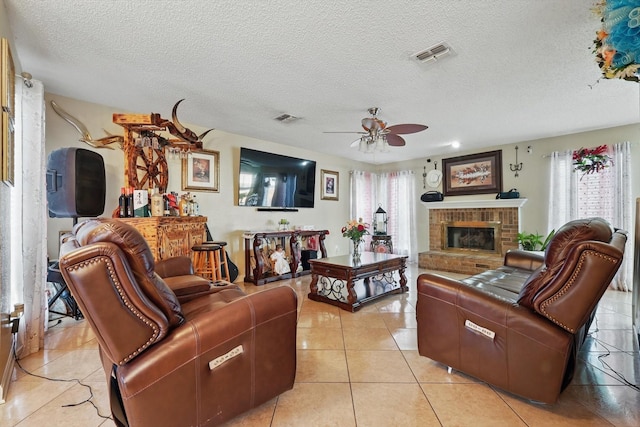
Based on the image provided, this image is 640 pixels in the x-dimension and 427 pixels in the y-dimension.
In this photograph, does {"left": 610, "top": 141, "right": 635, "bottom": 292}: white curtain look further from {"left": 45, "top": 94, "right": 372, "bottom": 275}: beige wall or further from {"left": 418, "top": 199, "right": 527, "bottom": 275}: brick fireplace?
{"left": 45, "top": 94, "right": 372, "bottom": 275}: beige wall

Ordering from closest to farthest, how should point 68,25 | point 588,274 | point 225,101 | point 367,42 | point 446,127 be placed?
point 588,274 → point 68,25 → point 367,42 → point 225,101 → point 446,127

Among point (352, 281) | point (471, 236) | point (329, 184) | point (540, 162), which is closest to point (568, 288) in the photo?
point (352, 281)

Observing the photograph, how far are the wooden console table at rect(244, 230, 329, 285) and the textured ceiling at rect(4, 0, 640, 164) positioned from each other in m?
1.80

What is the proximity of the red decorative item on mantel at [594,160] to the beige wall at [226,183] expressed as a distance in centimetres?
379

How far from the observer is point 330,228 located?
604cm

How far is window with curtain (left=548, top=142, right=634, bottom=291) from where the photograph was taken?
3.86 meters

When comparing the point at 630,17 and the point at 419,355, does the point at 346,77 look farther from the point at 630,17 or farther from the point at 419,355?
the point at 419,355

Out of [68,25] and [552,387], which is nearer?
[552,387]

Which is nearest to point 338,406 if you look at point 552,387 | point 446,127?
point 552,387

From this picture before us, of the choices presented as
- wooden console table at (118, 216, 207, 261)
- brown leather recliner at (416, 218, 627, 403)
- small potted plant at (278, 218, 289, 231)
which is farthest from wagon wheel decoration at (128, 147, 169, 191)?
brown leather recliner at (416, 218, 627, 403)

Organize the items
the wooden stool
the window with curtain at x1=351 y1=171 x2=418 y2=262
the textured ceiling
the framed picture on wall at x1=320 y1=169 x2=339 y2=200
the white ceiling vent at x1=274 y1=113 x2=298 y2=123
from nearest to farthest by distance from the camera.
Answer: the textured ceiling
the wooden stool
the white ceiling vent at x1=274 y1=113 x2=298 y2=123
the framed picture on wall at x1=320 y1=169 x2=339 y2=200
the window with curtain at x1=351 y1=171 x2=418 y2=262

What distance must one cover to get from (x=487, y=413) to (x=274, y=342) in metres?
1.20

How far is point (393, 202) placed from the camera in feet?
21.3

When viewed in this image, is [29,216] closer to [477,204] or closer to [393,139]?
[393,139]
